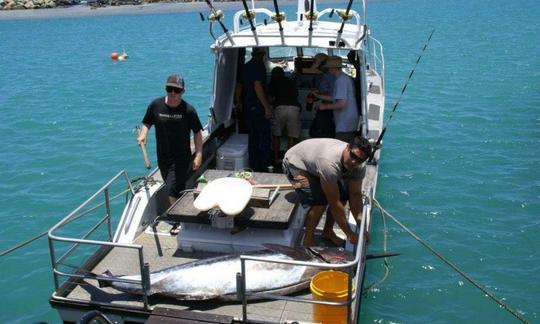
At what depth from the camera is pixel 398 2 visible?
5956 cm

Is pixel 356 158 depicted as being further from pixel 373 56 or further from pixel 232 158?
pixel 373 56

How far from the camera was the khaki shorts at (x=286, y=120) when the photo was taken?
392 inches

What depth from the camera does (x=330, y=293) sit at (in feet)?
17.4

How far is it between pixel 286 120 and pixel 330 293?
512cm

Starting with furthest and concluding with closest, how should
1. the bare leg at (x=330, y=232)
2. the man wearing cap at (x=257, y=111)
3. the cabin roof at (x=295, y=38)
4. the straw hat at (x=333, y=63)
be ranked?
the man wearing cap at (x=257, y=111), the straw hat at (x=333, y=63), the cabin roof at (x=295, y=38), the bare leg at (x=330, y=232)

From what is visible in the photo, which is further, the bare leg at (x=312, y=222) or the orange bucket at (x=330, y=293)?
the bare leg at (x=312, y=222)

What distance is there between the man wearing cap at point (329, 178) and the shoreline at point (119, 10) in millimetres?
54416

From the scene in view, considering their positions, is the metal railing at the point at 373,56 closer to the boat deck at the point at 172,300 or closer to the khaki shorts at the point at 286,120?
the khaki shorts at the point at 286,120

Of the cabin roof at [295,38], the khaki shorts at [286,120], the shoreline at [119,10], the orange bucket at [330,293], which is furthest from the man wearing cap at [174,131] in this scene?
the shoreline at [119,10]

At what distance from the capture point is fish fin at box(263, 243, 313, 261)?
6375mm

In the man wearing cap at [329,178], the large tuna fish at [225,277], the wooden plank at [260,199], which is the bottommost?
the large tuna fish at [225,277]

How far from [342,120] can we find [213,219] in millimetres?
3034

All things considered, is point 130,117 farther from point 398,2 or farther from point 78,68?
point 398,2

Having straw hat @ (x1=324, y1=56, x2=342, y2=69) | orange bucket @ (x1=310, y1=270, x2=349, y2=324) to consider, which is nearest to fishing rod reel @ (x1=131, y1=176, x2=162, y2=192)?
straw hat @ (x1=324, y1=56, x2=342, y2=69)
